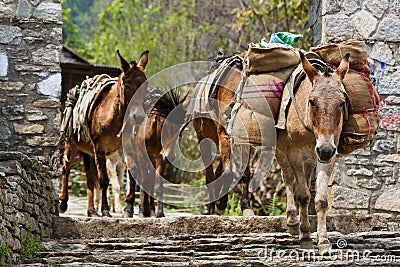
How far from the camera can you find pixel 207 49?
59.5 ft

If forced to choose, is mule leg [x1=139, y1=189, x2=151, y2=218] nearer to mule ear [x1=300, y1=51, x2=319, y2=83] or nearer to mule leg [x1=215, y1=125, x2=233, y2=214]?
mule leg [x1=215, y1=125, x2=233, y2=214]

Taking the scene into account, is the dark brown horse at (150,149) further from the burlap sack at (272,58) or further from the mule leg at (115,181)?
the burlap sack at (272,58)

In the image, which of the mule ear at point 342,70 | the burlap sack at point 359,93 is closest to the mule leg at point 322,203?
the burlap sack at point 359,93

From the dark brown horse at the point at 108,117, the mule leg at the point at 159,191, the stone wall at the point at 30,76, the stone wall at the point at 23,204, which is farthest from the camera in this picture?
the mule leg at the point at 159,191

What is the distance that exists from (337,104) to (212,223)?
2.20m

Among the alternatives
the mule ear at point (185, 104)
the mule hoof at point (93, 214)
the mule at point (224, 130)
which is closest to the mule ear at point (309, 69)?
the mule at point (224, 130)

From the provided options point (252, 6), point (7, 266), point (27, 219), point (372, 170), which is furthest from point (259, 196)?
point (7, 266)

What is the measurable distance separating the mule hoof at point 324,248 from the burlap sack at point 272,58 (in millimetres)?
1706

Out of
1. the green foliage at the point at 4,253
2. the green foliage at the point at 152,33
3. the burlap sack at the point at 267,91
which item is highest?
the green foliage at the point at 152,33

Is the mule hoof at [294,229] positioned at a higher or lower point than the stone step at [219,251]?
higher

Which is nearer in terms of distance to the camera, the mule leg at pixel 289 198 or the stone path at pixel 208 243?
the stone path at pixel 208 243

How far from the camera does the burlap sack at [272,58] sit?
7.20m

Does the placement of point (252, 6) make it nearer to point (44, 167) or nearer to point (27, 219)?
point (44, 167)

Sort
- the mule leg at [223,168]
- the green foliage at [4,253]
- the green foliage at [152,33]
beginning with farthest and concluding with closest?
the green foliage at [152,33]
the mule leg at [223,168]
the green foliage at [4,253]
